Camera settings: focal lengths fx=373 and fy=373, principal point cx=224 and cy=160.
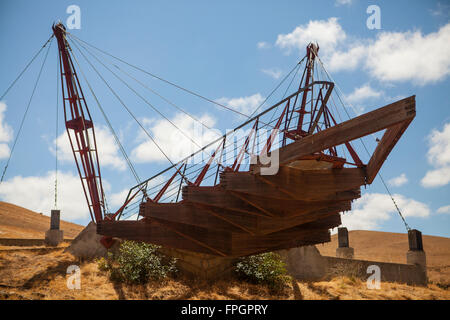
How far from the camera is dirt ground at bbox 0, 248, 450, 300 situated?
14.2 meters

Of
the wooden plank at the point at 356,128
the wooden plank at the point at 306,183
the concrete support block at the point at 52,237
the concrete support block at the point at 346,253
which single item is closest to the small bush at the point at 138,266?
the wooden plank at the point at 306,183

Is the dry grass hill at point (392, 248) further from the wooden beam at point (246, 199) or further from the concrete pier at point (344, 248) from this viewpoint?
the wooden beam at point (246, 199)

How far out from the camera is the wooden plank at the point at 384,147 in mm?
10683

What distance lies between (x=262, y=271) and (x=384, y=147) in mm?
8341

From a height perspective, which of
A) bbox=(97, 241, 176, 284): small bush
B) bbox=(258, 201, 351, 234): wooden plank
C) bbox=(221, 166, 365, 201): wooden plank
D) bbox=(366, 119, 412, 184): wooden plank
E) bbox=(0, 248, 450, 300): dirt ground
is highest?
bbox=(366, 119, 412, 184): wooden plank

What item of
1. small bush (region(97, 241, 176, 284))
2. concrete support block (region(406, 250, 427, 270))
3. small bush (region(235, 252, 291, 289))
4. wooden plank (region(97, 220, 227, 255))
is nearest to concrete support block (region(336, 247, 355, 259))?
concrete support block (region(406, 250, 427, 270))

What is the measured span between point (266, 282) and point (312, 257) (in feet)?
20.2

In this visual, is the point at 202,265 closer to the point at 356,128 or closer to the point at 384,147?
the point at 384,147

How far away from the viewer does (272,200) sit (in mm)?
14047

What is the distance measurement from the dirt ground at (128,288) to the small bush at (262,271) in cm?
45

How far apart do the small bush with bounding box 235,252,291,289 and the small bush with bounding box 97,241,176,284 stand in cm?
325

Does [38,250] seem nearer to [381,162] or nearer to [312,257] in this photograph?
[312,257]

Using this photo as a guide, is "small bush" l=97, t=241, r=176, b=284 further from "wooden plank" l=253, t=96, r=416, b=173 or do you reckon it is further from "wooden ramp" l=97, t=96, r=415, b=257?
"wooden plank" l=253, t=96, r=416, b=173

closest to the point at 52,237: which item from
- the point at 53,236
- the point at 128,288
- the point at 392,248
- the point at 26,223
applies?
the point at 53,236
